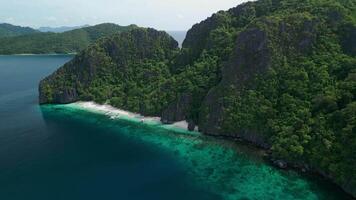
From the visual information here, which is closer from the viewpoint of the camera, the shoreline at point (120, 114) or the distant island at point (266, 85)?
the distant island at point (266, 85)

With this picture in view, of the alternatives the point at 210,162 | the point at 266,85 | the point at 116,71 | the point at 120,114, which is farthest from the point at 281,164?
the point at 116,71

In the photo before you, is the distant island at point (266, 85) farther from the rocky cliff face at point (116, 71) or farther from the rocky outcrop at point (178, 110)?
the rocky cliff face at point (116, 71)

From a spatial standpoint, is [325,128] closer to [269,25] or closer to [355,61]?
[355,61]

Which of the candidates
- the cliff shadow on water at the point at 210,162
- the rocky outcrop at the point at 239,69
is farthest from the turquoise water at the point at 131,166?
the rocky outcrop at the point at 239,69

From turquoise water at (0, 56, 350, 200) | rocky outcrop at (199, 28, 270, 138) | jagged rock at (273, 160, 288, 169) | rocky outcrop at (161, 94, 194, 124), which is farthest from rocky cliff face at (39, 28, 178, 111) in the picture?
jagged rock at (273, 160, 288, 169)

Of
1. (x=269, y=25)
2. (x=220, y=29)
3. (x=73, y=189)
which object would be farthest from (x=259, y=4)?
(x=73, y=189)

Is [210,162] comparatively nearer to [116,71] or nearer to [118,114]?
[118,114]
